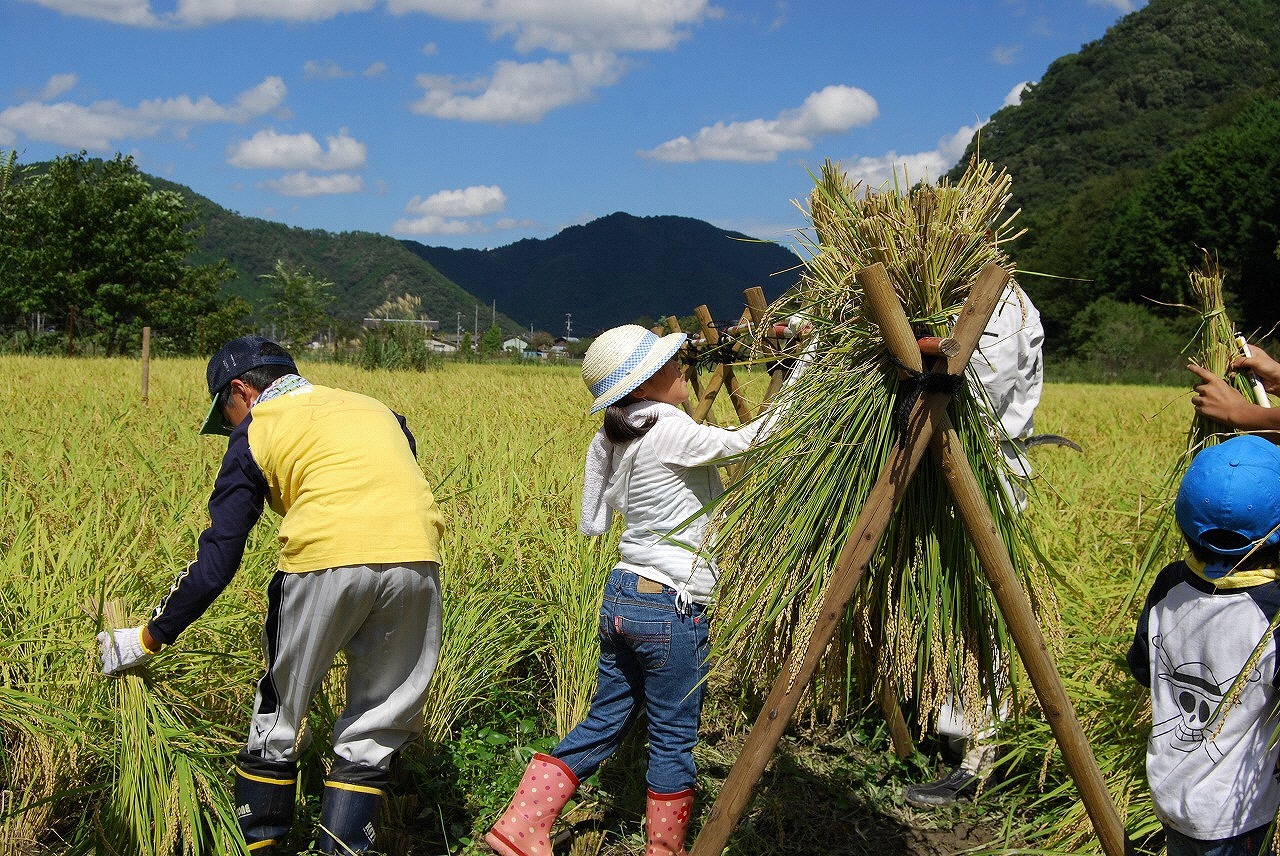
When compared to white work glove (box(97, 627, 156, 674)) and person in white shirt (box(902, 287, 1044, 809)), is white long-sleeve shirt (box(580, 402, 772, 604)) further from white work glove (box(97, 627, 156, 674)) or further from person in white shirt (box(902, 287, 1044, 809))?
white work glove (box(97, 627, 156, 674))

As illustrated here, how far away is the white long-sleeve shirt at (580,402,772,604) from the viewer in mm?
2570

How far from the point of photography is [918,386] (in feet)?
6.51

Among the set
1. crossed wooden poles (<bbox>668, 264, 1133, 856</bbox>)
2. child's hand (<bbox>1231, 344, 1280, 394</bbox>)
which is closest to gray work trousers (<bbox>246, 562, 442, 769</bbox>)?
crossed wooden poles (<bbox>668, 264, 1133, 856</bbox>)

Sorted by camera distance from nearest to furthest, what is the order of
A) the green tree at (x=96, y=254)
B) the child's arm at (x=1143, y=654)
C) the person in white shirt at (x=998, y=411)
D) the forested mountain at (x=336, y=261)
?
1. the child's arm at (x=1143, y=654)
2. the person in white shirt at (x=998, y=411)
3. the green tree at (x=96, y=254)
4. the forested mountain at (x=336, y=261)

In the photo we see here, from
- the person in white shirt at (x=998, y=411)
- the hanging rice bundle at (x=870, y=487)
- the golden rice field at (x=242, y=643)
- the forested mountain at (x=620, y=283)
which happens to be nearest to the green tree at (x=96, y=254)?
the golden rice field at (x=242, y=643)

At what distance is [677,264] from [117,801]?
18492cm

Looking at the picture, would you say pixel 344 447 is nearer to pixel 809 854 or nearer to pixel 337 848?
pixel 337 848

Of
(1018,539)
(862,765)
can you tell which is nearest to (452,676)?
(862,765)

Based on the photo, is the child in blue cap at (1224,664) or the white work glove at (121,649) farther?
the white work glove at (121,649)

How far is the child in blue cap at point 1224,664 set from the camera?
1.84 m

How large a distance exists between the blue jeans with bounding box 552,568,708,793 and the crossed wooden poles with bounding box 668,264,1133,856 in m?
0.42

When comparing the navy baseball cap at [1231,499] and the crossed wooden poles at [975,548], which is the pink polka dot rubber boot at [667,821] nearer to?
the crossed wooden poles at [975,548]

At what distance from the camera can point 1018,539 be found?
2.30 meters

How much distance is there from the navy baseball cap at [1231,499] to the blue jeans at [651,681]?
3.96 feet
